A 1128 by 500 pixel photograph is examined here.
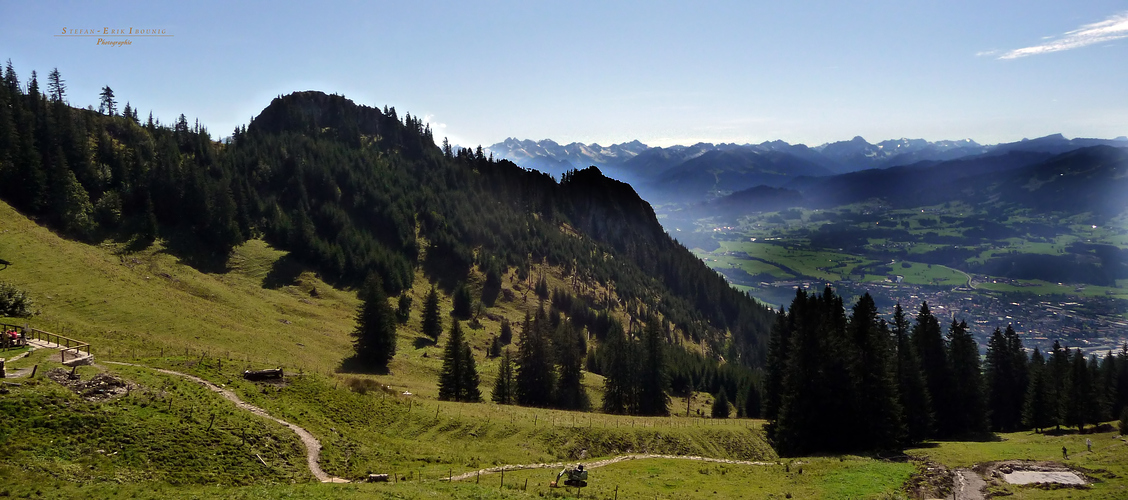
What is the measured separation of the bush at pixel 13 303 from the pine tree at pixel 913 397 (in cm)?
8961

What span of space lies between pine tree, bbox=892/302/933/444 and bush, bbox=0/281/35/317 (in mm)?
89606

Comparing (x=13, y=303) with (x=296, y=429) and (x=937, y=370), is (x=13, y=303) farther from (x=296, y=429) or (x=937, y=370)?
(x=937, y=370)

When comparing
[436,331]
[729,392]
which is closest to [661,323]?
[729,392]

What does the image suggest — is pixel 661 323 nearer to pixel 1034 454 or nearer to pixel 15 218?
pixel 1034 454

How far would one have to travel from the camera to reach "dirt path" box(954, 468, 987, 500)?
33.2 m

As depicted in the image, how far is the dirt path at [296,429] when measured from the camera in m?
32.5

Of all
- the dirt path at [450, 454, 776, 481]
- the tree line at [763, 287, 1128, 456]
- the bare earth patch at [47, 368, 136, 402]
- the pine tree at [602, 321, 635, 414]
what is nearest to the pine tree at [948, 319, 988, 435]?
the tree line at [763, 287, 1128, 456]

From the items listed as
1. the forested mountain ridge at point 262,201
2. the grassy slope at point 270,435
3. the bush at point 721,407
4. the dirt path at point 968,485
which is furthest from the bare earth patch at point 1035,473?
the forested mountain ridge at point 262,201

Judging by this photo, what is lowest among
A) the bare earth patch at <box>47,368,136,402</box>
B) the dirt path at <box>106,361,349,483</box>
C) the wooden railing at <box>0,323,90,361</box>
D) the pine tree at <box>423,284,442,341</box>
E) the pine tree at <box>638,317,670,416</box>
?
the pine tree at <box>638,317,670,416</box>

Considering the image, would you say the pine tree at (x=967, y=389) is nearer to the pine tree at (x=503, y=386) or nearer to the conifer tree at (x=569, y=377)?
the conifer tree at (x=569, y=377)

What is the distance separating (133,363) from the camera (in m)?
42.9

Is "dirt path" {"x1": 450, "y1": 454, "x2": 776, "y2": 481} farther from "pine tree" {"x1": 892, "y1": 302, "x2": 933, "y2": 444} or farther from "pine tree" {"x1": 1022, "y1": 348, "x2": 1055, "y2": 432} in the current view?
"pine tree" {"x1": 1022, "y1": 348, "x2": 1055, "y2": 432}

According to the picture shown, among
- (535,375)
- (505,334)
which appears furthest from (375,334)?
(505,334)

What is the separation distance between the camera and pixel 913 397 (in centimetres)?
5862
